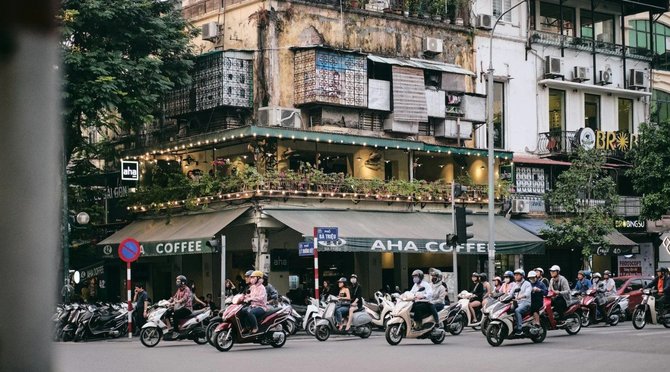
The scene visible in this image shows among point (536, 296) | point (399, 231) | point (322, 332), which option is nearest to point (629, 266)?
point (399, 231)

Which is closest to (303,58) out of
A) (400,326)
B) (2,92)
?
(400,326)

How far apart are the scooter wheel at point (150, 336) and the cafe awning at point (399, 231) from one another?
22.2 feet

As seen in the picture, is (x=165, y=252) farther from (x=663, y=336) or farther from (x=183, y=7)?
(x=663, y=336)

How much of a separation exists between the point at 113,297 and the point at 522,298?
73.4 feet

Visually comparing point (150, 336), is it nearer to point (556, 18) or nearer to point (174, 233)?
point (174, 233)

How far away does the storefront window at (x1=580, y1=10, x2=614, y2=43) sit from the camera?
4153cm

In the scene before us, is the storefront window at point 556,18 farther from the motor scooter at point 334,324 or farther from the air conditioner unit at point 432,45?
the motor scooter at point 334,324

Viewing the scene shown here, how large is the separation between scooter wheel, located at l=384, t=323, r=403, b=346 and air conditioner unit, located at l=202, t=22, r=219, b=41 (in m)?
16.6

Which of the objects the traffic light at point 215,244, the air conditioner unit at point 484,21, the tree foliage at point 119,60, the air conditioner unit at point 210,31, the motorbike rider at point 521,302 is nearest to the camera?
the motorbike rider at point 521,302

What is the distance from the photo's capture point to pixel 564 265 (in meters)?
39.9

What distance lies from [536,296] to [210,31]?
1785cm

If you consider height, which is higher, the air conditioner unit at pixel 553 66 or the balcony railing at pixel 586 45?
the balcony railing at pixel 586 45

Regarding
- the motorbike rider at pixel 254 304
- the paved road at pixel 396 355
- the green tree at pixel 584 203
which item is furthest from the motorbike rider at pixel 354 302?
the green tree at pixel 584 203

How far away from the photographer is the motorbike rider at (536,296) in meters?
19.5
